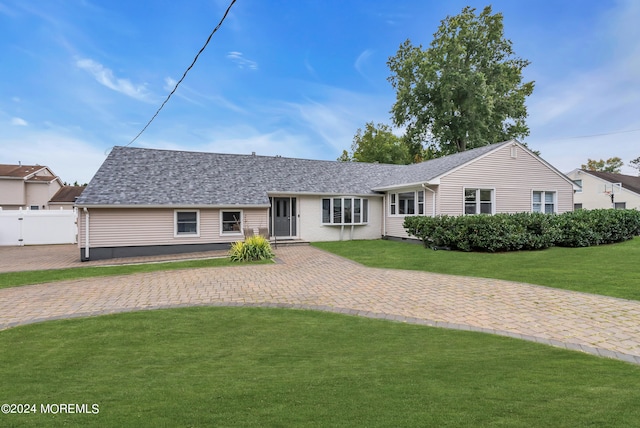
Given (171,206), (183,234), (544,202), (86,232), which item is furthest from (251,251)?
(544,202)

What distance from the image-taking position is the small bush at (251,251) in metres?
13.2

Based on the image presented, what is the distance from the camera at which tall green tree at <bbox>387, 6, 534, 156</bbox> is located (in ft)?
100

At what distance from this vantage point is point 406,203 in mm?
19578

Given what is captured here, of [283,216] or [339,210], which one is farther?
[339,210]

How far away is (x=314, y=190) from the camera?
1988 cm

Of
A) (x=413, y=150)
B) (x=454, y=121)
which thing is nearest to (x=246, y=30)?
(x=454, y=121)

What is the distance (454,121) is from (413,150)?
19.3 feet

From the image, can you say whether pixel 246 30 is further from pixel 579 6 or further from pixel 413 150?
pixel 413 150

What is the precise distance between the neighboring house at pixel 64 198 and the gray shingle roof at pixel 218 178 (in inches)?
942

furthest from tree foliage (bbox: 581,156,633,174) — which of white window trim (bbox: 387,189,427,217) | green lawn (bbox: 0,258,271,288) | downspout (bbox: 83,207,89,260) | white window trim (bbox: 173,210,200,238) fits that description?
downspout (bbox: 83,207,89,260)

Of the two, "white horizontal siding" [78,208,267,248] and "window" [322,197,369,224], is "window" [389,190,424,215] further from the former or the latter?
"white horizontal siding" [78,208,267,248]

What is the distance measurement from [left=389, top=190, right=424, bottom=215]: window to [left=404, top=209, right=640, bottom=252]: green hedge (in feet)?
7.20

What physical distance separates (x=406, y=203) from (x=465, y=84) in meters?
16.7

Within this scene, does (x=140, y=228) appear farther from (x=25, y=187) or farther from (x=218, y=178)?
(x=25, y=187)
